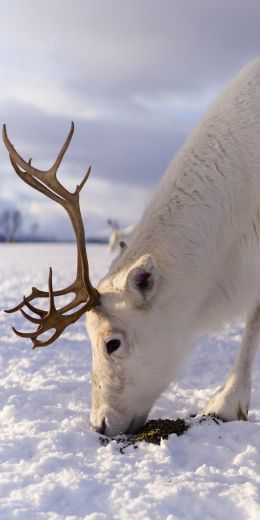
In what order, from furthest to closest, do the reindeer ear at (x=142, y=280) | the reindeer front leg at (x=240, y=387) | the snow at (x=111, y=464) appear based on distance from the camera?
the reindeer front leg at (x=240, y=387)
the reindeer ear at (x=142, y=280)
the snow at (x=111, y=464)

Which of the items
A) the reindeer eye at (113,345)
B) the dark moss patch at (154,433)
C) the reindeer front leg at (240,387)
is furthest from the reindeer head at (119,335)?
the reindeer front leg at (240,387)

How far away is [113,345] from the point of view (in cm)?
434

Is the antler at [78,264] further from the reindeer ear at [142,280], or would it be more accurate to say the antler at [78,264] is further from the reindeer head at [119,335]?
the reindeer ear at [142,280]

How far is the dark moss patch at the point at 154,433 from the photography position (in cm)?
413

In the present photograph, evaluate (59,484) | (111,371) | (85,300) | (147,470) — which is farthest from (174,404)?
(59,484)

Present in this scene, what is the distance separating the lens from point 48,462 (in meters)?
3.65

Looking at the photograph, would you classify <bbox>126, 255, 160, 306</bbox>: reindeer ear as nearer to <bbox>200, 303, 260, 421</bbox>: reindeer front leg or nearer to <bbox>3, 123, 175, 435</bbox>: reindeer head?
<bbox>3, 123, 175, 435</bbox>: reindeer head

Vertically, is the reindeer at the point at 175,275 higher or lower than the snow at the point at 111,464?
higher

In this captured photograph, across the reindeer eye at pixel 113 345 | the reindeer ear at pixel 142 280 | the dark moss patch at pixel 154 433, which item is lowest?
the dark moss patch at pixel 154 433

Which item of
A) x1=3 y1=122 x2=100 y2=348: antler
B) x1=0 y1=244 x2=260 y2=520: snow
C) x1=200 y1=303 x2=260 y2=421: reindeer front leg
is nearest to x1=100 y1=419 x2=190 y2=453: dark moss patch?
x1=0 y1=244 x2=260 y2=520: snow

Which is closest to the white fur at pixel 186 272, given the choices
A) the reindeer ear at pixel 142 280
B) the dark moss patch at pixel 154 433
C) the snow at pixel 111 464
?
the reindeer ear at pixel 142 280

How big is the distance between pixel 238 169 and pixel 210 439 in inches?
76.3

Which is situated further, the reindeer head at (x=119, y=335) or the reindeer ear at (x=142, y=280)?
the reindeer head at (x=119, y=335)

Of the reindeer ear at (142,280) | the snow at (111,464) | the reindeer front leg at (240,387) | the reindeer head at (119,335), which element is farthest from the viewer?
the reindeer front leg at (240,387)
